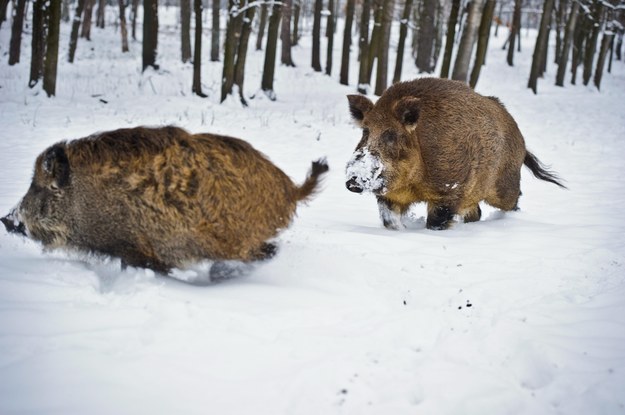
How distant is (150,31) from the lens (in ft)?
49.4

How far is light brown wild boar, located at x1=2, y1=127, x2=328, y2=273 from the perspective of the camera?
287 cm

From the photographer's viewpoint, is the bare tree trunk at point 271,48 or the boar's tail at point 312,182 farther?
the bare tree trunk at point 271,48

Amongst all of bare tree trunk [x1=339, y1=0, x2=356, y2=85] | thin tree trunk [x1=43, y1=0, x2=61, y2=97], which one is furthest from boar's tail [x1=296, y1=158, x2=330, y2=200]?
bare tree trunk [x1=339, y1=0, x2=356, y2=85]

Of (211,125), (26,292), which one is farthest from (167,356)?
(211,125)

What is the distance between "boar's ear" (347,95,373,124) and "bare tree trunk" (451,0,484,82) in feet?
20.8

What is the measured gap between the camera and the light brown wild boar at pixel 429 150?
13.6 ft

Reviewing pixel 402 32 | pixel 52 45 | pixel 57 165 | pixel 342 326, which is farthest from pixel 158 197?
pixel 402 32

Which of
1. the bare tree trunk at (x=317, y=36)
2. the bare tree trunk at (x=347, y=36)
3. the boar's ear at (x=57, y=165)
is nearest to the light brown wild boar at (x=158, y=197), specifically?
the boar's ear at (x=57, y=165)

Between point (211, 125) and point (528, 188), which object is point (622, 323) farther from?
point (211, 125)

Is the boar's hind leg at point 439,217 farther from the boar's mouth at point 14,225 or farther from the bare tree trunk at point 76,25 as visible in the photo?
the bare tree trunk at point 76,25

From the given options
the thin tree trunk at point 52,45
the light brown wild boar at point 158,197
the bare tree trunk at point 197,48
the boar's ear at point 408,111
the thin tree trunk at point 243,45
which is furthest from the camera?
the bare tree trunk at point 197,48

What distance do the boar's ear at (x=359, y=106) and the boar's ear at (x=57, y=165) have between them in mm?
2531

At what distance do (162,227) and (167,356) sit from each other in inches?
36.1

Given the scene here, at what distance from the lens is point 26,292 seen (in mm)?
2648
